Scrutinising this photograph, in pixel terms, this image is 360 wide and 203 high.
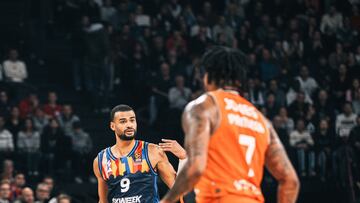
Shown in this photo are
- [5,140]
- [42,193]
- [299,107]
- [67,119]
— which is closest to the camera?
[42,193]

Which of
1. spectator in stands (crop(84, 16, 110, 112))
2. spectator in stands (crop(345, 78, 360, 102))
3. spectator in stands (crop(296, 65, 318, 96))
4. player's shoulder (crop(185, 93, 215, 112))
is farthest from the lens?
spectator in stands (crop(296, 65, 318, 96))

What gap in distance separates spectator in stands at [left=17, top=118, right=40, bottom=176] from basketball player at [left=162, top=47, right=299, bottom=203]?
39.7ft

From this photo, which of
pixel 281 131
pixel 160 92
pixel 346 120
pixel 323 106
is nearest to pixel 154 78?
pixel 160 92

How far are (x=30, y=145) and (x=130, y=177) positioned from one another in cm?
887

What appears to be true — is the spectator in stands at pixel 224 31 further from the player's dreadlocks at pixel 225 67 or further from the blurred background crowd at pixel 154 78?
the player's dreadlocks at pixel 225 67

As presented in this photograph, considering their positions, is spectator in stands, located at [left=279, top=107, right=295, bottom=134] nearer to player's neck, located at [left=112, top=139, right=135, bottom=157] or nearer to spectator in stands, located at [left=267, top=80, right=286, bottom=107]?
spectator in stands, located at [left=267, top=80, right=286, bottom=107]

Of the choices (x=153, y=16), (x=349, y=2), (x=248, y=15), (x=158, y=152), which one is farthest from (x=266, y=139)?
(x=349, y=2)

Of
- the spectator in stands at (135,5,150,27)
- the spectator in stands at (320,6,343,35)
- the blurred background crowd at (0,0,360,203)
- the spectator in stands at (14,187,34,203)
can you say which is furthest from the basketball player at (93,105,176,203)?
the spectator in stands at (320,6,343,35)

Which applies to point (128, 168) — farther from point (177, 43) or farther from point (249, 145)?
point (177, 43)

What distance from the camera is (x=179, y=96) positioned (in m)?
19.6

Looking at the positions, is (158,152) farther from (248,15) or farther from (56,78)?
(248,15)

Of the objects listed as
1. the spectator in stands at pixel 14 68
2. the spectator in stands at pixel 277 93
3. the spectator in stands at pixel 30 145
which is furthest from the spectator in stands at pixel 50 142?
the spectator in stands at pixel 277 93

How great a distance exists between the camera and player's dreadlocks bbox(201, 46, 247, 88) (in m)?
5.64

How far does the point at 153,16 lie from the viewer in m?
23.1
